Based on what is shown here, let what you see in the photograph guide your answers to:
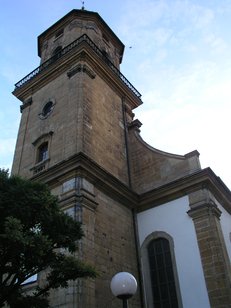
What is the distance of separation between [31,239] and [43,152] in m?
10.4

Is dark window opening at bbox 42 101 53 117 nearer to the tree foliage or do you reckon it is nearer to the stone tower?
the stone tower

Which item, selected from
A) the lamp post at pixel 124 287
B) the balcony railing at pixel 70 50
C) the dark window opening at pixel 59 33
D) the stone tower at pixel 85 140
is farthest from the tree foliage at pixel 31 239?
the dark window opening at pixel 59 33

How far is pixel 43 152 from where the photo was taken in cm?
1780

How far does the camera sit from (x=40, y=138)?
714 inches

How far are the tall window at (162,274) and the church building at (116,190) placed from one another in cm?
4

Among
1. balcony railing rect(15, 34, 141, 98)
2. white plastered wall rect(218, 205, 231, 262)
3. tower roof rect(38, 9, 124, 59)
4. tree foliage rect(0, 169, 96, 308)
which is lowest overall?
tree foliage rect(0, 169, 96, 308)

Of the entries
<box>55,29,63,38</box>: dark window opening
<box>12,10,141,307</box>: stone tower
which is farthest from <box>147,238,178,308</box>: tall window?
<box>55,29,63,38</box>: dark window opening

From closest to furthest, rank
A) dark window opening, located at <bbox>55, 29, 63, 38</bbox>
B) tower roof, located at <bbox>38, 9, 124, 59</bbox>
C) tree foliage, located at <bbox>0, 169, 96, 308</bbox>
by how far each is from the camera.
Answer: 1. tree foliage, located at <bbox>0, 169, 96, 308</bbox>
2. tower roof, located at <bbox>38, 9, 124, 59</bbox>
3. dark window opening, located at <bbox>55, 29, 63, 38</bbox>

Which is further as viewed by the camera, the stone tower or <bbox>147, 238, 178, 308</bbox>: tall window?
<bbox>147, 238, 178, 308</bbox>: tall window

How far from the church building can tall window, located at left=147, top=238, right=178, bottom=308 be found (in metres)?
0.04

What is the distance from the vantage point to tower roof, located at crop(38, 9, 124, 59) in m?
23.6

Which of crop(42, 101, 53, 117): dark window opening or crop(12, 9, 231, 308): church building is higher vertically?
crop(42, 101, 53, 117): dark window opening

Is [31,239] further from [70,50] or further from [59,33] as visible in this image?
[59,33]

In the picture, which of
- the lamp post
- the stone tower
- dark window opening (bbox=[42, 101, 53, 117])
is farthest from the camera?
dark window opening (bbox=[42, 101, 53, 117])
